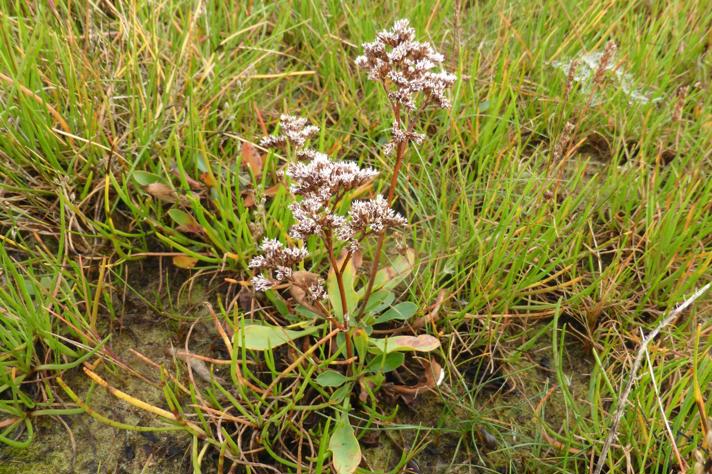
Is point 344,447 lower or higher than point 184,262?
lower

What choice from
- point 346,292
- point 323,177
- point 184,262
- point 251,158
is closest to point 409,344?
point 346,292

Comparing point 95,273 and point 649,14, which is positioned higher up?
point 649,14

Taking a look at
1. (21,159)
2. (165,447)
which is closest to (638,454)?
(165,447)

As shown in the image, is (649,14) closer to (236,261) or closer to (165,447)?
(236,261)

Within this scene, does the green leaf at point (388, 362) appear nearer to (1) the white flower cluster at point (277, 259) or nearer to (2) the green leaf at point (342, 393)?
(2) the green leaf at point (342, 393)

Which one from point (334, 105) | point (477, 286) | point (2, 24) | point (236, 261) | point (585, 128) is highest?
point (585, 128)

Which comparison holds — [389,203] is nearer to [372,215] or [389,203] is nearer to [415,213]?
[372,215]
